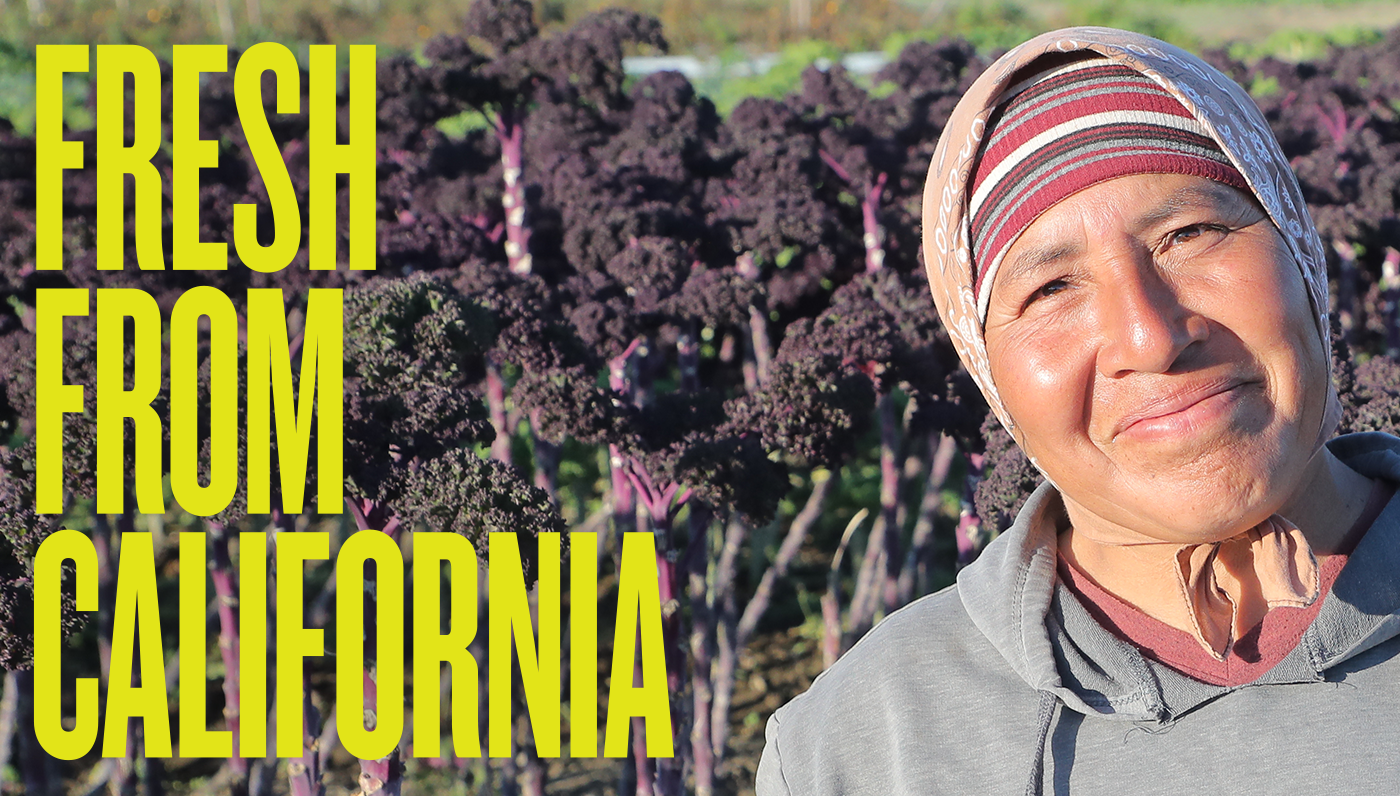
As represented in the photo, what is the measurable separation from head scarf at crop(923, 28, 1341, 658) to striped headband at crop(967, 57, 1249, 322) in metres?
0.02

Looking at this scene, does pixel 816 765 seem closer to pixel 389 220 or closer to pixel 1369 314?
pixel 389 220

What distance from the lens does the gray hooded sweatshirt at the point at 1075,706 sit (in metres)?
1.38

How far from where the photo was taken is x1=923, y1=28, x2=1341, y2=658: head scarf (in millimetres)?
1397

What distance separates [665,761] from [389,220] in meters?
2.82

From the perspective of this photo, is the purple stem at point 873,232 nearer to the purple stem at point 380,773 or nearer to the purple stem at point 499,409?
the purple stem at point 499,409

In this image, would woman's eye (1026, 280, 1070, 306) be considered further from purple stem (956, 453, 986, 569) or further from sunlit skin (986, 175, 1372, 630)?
purple stem (956, 453, 986, 569)

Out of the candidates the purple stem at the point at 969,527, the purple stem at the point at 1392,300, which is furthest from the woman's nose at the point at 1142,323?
the purple stem at the point at 1392,300

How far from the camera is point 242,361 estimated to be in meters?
3.44

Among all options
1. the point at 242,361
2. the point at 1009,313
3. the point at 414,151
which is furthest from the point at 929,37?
the point at 1009,313

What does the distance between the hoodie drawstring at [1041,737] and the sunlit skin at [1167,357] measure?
0.22 metres

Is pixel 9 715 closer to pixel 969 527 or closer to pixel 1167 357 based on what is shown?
pixel 969 527

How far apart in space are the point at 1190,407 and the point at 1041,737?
0.40m

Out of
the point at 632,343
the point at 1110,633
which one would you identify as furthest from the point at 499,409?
the point at 1110,633

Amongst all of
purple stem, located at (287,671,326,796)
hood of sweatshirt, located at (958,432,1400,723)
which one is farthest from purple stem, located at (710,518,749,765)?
hood of sweatshirt, located at (958,432,1400,723)
